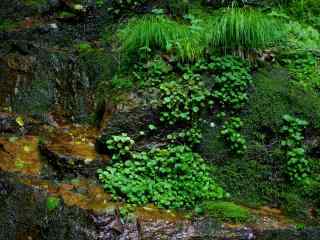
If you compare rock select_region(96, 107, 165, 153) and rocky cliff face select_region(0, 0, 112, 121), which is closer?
rock select_region(96, 107, 165, 153)

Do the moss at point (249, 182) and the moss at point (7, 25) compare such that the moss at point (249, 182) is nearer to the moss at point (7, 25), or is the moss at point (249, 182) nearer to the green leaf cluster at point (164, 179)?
the green leaf cluster at point (164, 179)

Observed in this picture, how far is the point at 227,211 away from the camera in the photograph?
4.53 meters

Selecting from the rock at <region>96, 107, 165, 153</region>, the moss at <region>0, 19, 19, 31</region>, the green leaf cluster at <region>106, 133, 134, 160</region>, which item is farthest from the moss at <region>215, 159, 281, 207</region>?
the moss at <region>0, 19, 19, 31</region>

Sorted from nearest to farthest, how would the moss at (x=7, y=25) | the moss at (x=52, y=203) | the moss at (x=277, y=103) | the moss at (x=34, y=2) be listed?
1. the moss at (x=52, y=203)
2. the moss at (x=277, y=103)
3. the moss at (x=7, y=25)
4. the moss at (x=34, y=2)

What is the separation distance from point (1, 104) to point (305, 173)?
12.9 feet

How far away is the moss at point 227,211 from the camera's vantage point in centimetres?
445

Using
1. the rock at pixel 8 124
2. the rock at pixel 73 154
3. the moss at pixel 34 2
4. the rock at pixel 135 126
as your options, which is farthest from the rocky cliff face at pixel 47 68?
the rock at pixel 135 126

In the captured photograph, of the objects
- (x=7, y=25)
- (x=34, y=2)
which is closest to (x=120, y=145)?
(x=7, y=25)

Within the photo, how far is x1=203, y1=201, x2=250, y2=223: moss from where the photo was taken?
14.6 ft

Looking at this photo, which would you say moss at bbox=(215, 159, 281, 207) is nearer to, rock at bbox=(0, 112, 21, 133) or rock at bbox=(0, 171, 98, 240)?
rock at bbox=(0, 171, 98, 240)

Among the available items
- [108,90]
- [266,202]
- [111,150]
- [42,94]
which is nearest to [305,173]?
[266,202]

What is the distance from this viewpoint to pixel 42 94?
595 cm

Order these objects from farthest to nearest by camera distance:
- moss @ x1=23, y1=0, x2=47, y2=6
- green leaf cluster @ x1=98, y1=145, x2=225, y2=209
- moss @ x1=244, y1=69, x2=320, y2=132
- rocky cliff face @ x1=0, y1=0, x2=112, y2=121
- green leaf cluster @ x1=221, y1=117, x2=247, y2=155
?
moss @ x1=23, y1=0, x2=47, y2=6
rocky cliff face @ x1=0, y1=0, x2=112, y2=121
moss @ x1=244, y1=69, x2=320, y2=132
green leaf cluster @ x1=221, y1=117, x2=247, y2=155
green leaf cluster @ x1=98, y1=145, x2=225, y2=209

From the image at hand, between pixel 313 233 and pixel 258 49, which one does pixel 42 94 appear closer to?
pixel 258 49
